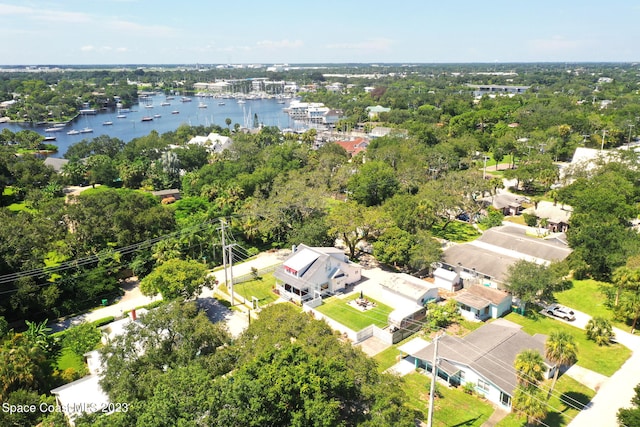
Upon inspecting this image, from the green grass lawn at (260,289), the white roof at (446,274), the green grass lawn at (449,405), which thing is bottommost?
the green grass lawn at (260,289)

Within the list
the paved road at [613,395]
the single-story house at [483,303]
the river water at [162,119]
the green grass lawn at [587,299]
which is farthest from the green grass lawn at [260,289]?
the river water at [162,119]

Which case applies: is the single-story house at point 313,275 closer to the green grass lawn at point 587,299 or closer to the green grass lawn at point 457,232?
the green grass lawn at point 457,232

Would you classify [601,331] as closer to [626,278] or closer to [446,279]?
[626,278]

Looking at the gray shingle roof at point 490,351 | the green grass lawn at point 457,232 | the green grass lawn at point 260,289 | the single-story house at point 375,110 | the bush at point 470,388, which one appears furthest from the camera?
the single-story house at point 375,110

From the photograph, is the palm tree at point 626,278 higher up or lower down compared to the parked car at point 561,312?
higher up

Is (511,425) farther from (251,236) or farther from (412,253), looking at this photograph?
(251,236)

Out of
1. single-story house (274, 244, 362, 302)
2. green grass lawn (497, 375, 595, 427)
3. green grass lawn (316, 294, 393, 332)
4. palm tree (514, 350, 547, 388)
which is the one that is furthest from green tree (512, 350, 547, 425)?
single-story house (274, 244, 362, 302)

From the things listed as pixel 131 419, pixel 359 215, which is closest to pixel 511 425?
pixel 131 419
